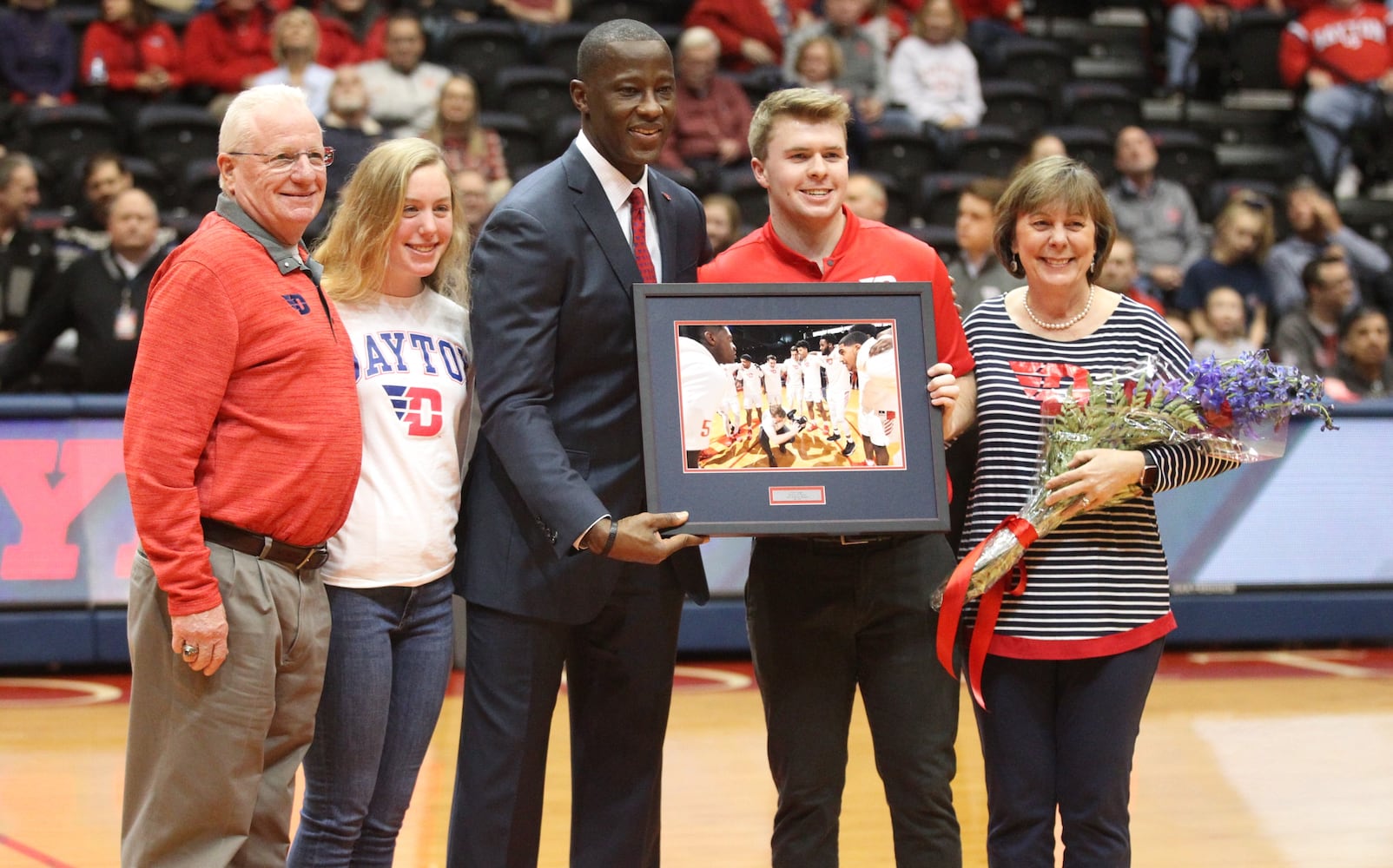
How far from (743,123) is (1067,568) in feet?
21.0

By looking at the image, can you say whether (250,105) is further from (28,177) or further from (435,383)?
(28,177)

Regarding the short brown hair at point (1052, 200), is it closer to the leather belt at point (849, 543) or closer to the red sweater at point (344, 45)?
the leather belt at point (849, 543)

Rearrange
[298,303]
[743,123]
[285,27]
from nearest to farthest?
[298,303] < [285,27] < [743,123]

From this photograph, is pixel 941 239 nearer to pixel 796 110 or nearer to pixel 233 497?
pixel 796 110

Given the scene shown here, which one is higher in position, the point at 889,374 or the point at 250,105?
the point at 250,105

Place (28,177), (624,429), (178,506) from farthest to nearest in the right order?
(28,177)
(624,429)
(178,506)

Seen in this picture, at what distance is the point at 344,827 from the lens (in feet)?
10.0

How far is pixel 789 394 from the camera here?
3.10m

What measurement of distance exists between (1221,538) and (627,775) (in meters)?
4.29

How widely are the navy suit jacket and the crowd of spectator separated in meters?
3.68

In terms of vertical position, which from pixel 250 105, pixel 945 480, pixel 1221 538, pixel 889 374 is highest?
pixel 250 105

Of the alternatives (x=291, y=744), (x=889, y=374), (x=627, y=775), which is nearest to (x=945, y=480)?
(x=889, y=374)

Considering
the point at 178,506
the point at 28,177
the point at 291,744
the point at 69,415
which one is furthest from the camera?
the point at 28,177

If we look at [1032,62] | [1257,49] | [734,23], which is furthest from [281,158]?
[1257,49]
